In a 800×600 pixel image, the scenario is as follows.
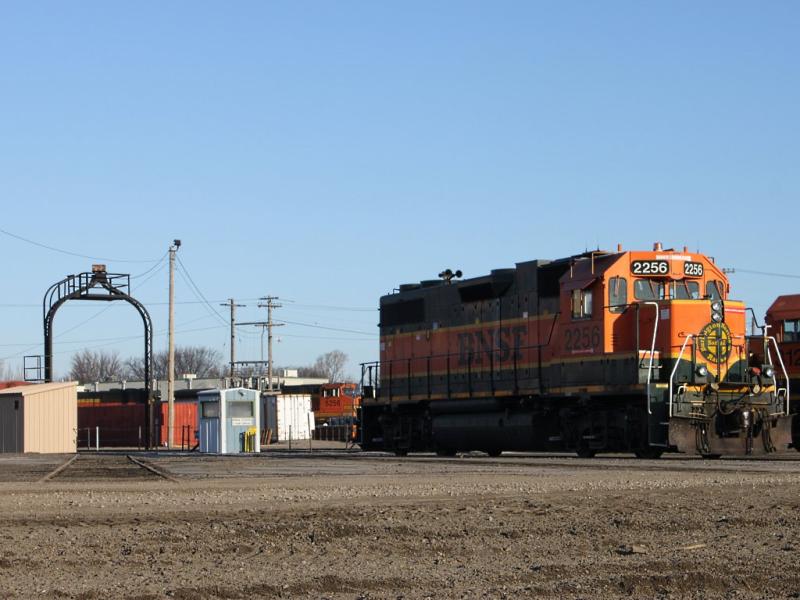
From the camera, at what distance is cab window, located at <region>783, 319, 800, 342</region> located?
31.2m

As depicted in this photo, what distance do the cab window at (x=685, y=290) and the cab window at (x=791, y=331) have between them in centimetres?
489

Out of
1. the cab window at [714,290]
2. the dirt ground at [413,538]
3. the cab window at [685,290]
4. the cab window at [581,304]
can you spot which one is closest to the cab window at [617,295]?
the cab window at [581,304]

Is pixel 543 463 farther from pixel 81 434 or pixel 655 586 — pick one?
pixel 81 434

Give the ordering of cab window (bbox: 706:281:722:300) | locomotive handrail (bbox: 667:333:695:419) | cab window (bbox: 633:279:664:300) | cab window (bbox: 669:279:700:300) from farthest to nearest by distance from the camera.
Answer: cab window (bbox: 706:281:722:300), cab window (bbox: 669:279:700:300), cab window (bbox: 633:279:664:300), locomotive handrail (bbox: 667:333:695:419)

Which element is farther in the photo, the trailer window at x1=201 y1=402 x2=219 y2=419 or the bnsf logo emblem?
the trailer window at x1=201 y1=402 x2=219 y2=419

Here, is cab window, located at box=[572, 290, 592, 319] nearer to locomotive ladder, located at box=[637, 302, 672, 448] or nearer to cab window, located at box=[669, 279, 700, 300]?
cab window, located at box=[669, 279, 700, 300]

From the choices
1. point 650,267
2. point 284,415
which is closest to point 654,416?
point 650,267

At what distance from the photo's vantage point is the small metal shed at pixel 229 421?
136ft

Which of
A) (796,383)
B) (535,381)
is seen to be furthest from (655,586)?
(796,383)

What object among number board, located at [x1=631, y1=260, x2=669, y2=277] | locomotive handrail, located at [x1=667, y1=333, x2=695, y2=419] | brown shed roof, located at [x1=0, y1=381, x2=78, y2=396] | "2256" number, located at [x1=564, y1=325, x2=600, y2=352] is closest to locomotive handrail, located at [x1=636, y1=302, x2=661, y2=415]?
locomotive handrail, located at [x1=667, y1=333, x2=695, y2=419]

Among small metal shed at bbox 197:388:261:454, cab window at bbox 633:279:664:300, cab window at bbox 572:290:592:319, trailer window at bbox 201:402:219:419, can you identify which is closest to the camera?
cab window at bbox 633:279:664:300

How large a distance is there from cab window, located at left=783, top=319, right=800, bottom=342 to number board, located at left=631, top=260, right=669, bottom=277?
5733 millimetres

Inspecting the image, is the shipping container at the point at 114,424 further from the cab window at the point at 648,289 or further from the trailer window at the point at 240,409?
the cab window at the point at 648,289

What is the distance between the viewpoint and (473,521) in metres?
12.7
